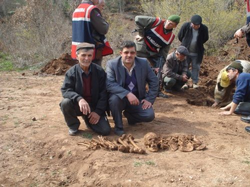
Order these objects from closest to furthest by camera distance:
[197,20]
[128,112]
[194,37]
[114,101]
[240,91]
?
[114,101], [128,112], [240,91], [197,20], [194,37]

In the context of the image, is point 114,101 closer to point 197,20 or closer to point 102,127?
point 102,127

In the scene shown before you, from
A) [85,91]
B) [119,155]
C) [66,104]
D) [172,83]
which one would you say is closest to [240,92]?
[172,83]

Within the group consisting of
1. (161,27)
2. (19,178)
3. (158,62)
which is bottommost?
(19,178)

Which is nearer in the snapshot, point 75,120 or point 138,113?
point 75,120

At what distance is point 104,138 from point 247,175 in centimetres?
188

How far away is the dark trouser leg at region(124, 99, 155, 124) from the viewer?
14.0 feet

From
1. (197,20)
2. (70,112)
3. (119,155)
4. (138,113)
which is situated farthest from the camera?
(197,20)

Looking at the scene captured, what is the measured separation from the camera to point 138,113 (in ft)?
14.2

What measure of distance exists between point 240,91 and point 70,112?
288cm

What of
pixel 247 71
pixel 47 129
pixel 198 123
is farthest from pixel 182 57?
pixel 47 129

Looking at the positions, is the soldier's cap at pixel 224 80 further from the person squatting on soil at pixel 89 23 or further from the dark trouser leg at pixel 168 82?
the person squatting on soil at pixel 89 23

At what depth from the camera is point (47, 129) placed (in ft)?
13.9

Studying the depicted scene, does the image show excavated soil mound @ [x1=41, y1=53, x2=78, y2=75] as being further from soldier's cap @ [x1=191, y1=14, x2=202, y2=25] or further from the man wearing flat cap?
the man wearing flat cap

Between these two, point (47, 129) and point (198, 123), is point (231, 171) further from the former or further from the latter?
point (47, 129)
